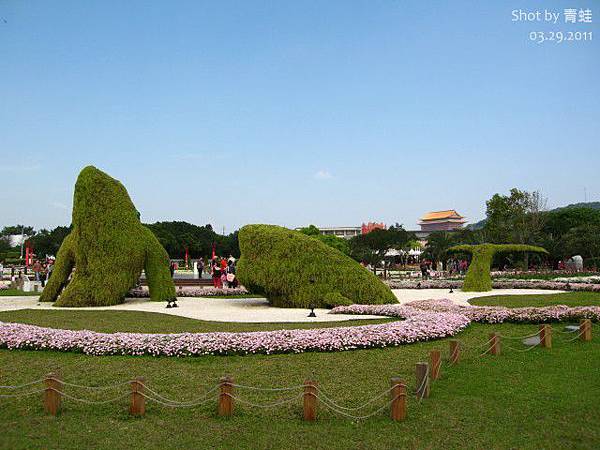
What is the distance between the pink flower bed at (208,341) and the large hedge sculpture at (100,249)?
24.4ft

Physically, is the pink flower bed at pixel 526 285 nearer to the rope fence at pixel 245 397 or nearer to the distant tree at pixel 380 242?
the rope fence at pixel 245 397

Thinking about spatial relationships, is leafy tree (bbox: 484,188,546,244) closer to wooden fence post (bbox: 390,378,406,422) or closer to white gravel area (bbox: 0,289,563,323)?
white gravel area (bbox: 0,289,563,323)

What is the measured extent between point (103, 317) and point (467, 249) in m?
17.5

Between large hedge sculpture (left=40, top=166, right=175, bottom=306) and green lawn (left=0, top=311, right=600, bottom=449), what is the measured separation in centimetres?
881

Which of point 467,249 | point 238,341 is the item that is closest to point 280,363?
point 238,341

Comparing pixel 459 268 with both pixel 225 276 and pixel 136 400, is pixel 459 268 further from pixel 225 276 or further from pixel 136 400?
pixel 136 400

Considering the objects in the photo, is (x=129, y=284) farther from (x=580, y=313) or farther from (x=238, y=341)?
(x=580, y=313)

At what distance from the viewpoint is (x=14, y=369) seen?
30.6 ft

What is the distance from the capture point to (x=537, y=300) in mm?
21125

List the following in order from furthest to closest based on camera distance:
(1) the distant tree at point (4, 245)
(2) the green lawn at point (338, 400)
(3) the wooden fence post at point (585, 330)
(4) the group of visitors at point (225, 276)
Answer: (1) the distant tree at point (4, 245) < (4) the group of visitors at point (225, 276) < (3) the wooden fence post at point (585, 330) < (2) the green lawn at point (338, 400)

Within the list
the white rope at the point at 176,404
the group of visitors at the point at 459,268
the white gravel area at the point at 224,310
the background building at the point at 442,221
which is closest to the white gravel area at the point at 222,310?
the white gravel area at the point at 224,310

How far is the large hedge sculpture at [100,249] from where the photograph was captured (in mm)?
19453

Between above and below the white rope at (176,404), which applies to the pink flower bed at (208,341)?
above

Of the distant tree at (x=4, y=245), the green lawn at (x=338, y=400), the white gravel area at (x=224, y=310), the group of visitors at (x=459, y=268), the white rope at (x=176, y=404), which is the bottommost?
the green lawn at (x=338, y=400)
